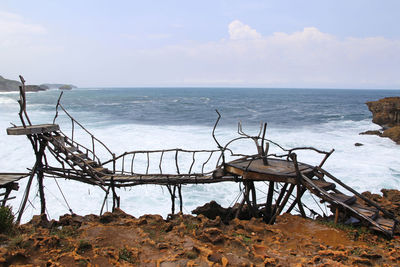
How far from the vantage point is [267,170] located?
9.72 meters

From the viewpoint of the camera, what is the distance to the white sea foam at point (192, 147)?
16.4 metres

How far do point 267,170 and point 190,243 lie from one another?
3849 millimetres

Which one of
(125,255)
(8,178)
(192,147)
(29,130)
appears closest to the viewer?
(125,255)

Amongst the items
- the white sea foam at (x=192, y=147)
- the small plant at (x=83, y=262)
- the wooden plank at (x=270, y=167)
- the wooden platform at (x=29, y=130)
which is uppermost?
the wooden platform at (x=29, y=130)

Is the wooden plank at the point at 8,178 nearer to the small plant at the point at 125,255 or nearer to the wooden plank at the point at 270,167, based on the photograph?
the small plant at the point at 125,255

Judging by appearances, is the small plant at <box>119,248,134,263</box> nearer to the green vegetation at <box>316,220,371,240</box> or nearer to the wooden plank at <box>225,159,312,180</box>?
the wooden plank at <box>225,159,312,180</box>

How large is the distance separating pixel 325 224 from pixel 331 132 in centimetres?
3269

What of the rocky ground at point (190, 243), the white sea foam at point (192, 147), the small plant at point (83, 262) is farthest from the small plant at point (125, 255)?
the white sea foam at point (192, 147)

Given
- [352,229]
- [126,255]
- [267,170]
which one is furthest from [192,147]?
[126,255]

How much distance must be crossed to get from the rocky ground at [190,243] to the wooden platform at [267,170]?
1430 mm

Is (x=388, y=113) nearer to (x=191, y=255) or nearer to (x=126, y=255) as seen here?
(x=191, y=255)

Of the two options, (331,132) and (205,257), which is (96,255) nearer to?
(205,257)

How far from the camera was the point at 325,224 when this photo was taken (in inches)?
350

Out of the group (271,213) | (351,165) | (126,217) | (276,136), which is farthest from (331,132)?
(126,217)
